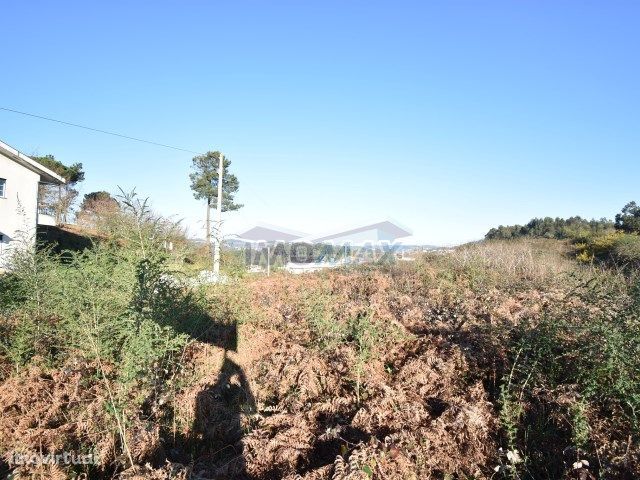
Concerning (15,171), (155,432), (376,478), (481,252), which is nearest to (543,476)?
(376,478)

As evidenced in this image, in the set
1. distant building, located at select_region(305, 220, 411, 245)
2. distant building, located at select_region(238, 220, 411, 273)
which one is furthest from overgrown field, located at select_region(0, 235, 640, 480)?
distant building, located at select_region(305, 220, 411, 245)

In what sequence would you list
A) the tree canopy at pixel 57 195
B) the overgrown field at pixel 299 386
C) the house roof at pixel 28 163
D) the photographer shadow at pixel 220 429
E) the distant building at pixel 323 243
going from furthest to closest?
1. the tree canopy at pixel 57 195
2. the house roof at pixel 28 163
3. the distant building at pixel 323 243
4. the photographer shadow at pixel 220 429
5. the overgrown field at pixel 299 386

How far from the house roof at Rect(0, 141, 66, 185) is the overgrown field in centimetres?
1297

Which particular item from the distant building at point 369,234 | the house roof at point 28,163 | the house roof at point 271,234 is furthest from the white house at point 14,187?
the distant building at point 369,234

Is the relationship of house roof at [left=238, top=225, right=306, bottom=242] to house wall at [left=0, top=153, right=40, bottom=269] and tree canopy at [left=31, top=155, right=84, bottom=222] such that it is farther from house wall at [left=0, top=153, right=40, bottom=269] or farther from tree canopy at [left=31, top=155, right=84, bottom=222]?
tree canopy at [left=31, top=155, right=84, bottom=222]

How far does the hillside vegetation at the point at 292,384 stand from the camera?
3.14 meters

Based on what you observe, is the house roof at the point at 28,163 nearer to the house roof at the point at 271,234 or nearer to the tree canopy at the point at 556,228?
the house roof at the point at 271,234

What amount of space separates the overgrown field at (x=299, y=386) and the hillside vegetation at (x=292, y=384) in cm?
2

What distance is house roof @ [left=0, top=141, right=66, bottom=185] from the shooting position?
15.3 meters

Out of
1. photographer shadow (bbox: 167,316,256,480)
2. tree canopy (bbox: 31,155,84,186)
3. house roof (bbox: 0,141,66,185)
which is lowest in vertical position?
photographer shadow (bbox: 167,316,256,480)

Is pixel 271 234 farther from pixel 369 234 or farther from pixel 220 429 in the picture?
pixel 220 429

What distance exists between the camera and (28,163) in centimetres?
1608

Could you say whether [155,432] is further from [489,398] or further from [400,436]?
[489,398]

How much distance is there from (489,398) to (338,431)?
1686 mm
